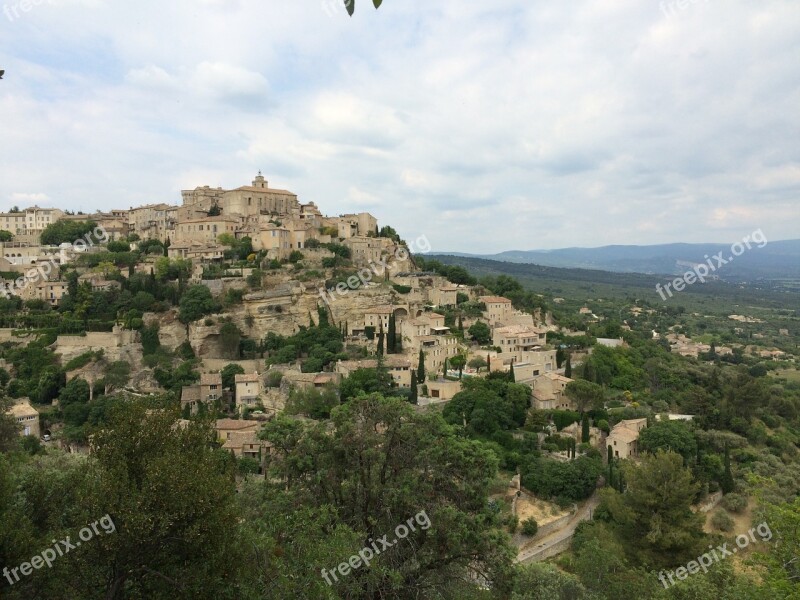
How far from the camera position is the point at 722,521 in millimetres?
26922

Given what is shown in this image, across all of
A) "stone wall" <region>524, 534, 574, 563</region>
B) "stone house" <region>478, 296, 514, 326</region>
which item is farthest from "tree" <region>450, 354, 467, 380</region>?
"stone wall" <region>524, 534, 574, 563</region>

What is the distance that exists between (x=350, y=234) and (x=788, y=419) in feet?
136

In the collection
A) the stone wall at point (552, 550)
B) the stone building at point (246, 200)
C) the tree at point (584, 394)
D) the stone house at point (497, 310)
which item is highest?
the stone building at point (246, 200)

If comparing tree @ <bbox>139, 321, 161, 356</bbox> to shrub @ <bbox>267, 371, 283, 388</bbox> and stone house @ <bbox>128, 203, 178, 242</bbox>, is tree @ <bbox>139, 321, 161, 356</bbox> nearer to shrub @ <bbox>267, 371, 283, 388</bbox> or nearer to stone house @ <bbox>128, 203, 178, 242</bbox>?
shrub @ <bbox>267, 371, 283, 388</bbox>

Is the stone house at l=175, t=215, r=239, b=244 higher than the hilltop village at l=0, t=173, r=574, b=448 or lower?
higher

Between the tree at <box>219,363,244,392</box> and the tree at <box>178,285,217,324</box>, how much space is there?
6050 millimetres

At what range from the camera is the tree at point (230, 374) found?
127 ft

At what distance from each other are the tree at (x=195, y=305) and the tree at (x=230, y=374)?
6050mm

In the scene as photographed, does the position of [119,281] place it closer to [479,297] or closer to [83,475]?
[479,297]

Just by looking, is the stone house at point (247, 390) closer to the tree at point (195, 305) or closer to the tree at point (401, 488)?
the tree at point (195, 305)

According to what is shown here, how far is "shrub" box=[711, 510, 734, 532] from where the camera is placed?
87.8ft

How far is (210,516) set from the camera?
8.67 meters

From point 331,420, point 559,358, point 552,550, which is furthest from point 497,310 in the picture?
point 331,420

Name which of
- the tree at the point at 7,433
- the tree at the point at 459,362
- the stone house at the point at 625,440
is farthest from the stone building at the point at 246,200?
the stone house at the point at 625,440
